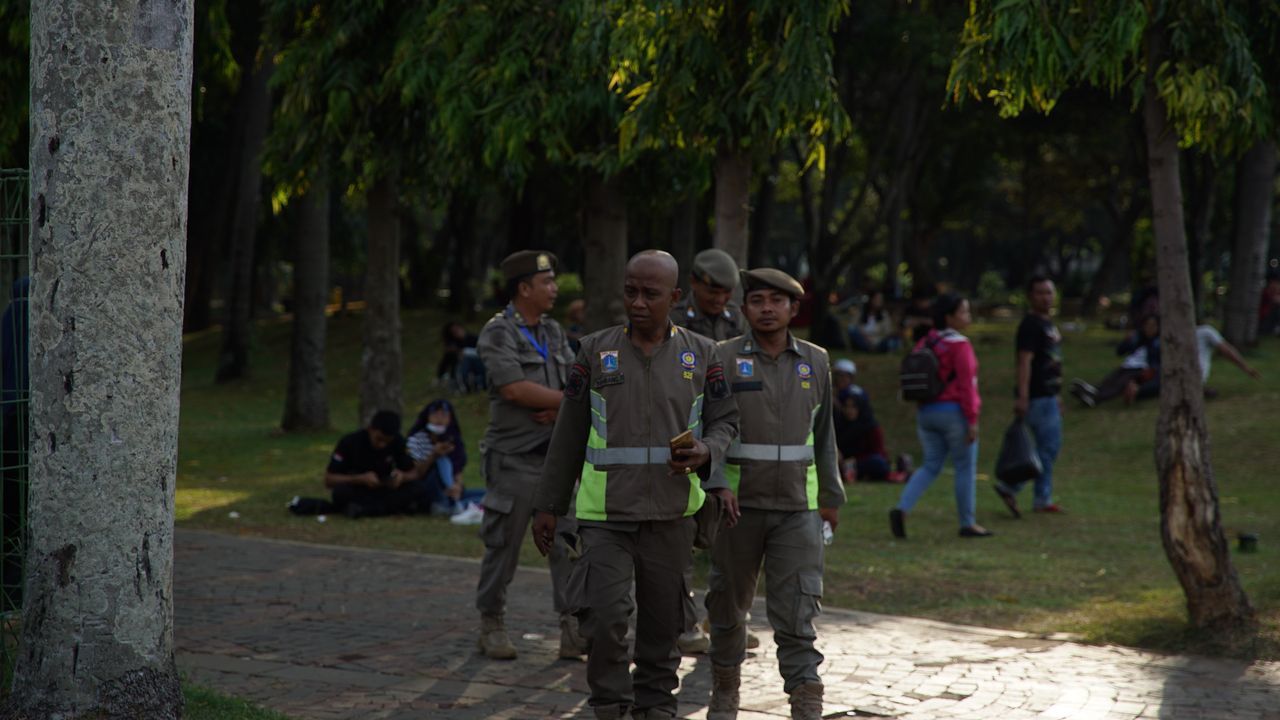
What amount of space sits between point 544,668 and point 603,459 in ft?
6.19

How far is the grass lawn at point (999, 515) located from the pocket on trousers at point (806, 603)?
2637mm

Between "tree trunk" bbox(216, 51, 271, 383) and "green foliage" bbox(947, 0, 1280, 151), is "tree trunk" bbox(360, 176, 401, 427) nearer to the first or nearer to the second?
"tree trunk" bbox(216, 51, 271, 383)

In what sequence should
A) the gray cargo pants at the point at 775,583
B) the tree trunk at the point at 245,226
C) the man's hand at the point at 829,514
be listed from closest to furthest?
the gray cargo pants at the point at 775,583 → the man's hand at the point at 829,514 → the tree trunk at the point at 245,226

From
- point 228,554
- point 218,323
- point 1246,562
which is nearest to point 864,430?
point 1246,562

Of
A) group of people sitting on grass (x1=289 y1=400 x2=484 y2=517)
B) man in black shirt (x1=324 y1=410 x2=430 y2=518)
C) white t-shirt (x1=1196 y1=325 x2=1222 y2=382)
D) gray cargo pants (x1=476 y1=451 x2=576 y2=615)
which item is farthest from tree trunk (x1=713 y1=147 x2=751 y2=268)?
white t-shirt (x1=1196 y1=325 x2=1222 y2=382)

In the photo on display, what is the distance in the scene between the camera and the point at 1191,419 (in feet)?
25.6

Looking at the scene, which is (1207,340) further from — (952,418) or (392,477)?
(392,477)

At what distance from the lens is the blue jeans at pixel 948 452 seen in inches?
451

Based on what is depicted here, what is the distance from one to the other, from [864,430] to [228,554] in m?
7.89

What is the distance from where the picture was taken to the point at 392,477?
41.9ft

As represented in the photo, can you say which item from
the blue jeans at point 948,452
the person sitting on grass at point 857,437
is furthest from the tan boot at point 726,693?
the person sitting on grass at point 857,437

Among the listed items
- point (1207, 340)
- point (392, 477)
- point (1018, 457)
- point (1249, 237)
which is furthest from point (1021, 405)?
point (1249, 237)

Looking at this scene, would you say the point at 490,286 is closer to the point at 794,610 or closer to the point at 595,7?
the point at 595,7

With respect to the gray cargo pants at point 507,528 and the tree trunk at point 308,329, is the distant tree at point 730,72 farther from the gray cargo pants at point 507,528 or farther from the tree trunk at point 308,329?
the tree trunk at point 308,329
